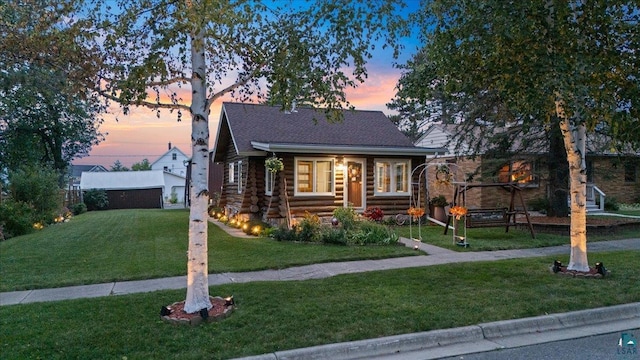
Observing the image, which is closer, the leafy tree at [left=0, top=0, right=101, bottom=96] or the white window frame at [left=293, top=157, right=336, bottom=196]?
the leafy tree at [left=0, top=0, right=101, bottom=96]

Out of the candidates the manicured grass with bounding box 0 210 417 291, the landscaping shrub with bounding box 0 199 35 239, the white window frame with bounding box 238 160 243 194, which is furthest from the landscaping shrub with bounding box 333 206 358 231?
the landscaping shrub with bounding box 0 199 35 239

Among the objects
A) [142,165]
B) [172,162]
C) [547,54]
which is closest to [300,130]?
[547,54]

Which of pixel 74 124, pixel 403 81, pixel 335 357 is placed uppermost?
pixel 74 124

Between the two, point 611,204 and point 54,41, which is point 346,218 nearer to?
point 54,41

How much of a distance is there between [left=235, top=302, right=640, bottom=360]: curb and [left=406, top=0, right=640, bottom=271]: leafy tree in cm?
211

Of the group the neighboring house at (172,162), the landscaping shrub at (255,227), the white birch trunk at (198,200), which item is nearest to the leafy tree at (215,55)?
the white birch trunk at (198,200)

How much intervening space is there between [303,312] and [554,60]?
5.09 m

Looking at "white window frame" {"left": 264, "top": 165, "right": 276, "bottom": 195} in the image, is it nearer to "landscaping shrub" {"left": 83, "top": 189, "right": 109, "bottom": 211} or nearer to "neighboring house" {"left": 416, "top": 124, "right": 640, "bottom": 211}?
"neighboring house" {"left": 416, "top": 124, "right": 640, "bottom": 211}

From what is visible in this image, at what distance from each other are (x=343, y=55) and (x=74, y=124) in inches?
1134

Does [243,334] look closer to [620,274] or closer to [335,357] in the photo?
[335,357]

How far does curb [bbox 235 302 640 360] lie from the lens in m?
4.44

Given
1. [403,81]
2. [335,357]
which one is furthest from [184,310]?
[403,81]

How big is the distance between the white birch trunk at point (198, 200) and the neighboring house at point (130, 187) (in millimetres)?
32557

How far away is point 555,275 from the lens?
298 inches
